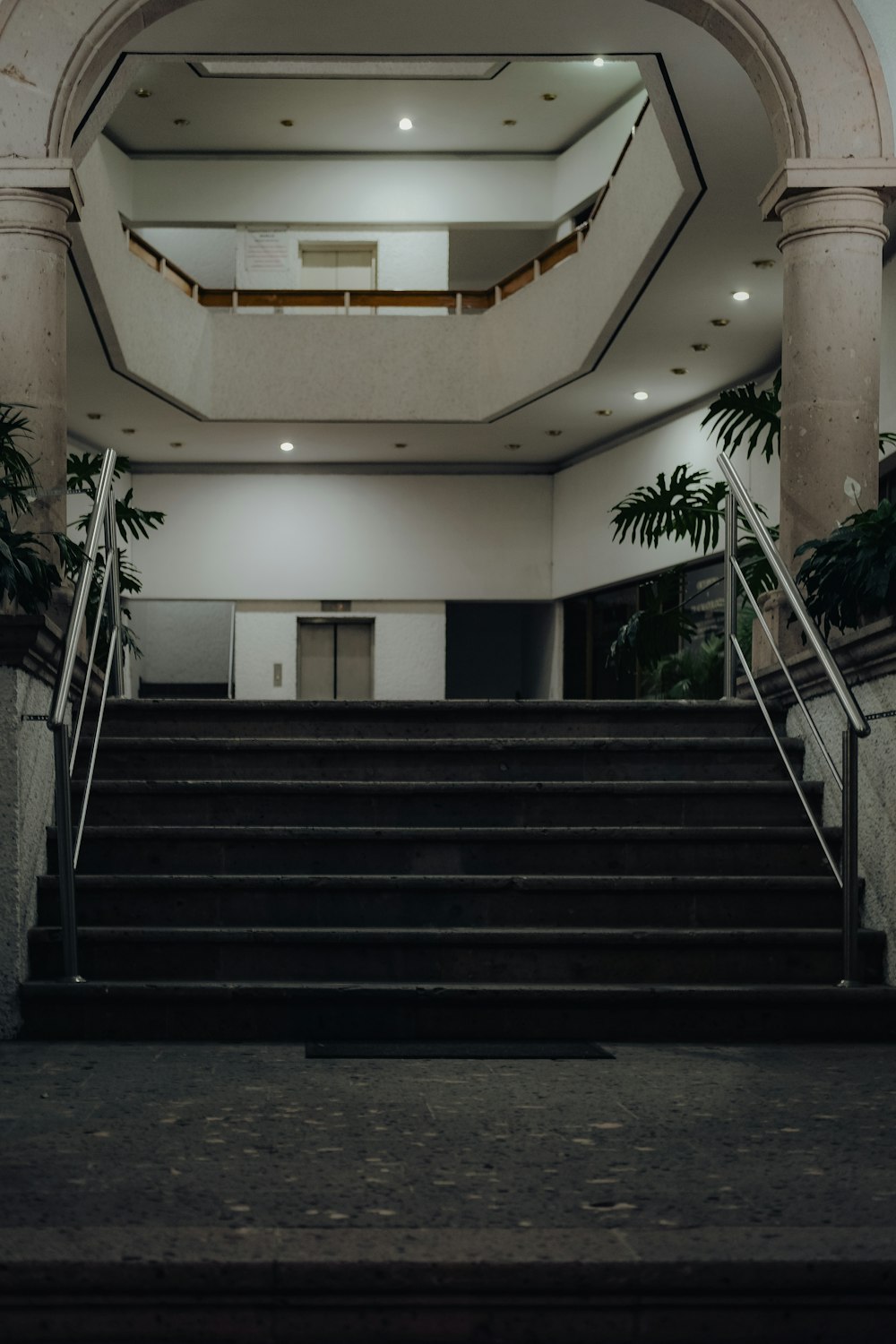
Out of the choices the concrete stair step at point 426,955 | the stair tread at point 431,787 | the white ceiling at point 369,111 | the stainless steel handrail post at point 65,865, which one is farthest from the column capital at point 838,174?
the white ceiling at point 369,111

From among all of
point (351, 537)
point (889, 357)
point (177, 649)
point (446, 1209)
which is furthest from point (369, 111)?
point (446, 1209)

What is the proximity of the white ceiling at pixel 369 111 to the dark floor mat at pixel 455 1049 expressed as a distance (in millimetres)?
14341

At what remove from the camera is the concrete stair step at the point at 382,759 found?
600cm

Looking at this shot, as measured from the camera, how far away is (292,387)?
56.1ft

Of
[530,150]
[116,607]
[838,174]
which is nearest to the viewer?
[838,174]

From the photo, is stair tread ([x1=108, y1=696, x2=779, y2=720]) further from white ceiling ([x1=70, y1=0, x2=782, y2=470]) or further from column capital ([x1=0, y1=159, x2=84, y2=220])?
white ceiling ([x1=70, y1=0, x2=782, y2=470])

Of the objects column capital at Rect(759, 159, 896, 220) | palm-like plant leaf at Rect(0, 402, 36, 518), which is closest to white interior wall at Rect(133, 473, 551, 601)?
column capital at Rect(759, 159, 896, 220)

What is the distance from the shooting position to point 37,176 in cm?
688

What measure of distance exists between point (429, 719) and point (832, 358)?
99.7 inches

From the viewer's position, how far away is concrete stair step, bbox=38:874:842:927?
203 inches

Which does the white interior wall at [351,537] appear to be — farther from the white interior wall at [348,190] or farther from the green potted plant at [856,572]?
the green potted plant at [856,572]

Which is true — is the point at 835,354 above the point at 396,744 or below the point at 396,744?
above

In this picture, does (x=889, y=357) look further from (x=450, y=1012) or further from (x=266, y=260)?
(x=266, y=260)

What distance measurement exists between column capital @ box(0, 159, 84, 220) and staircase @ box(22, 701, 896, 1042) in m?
2.47
